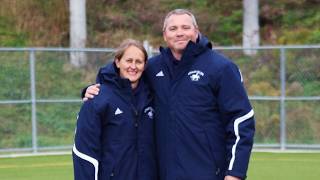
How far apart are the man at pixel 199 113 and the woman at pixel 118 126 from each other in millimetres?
102

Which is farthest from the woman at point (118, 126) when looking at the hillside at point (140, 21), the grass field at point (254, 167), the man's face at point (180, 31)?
the hillside at point (140, 21)

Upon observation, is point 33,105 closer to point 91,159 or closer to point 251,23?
point 251,23

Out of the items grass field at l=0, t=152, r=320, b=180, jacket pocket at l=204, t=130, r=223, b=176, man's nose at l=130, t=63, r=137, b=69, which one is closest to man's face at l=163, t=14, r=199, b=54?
man's nose at l=130, t=63, r=137, b=69

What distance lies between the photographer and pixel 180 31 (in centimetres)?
568

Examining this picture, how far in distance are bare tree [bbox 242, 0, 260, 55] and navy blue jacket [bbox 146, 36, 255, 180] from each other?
16.3 m

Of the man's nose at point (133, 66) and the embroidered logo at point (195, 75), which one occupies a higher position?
the man's nose at point (133, 66)

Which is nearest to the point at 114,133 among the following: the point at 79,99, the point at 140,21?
the point at 79,99

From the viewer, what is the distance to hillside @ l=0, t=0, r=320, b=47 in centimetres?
2288

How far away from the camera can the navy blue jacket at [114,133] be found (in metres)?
5.71

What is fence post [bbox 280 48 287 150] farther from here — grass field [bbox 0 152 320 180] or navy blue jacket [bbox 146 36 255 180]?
navy blue jacket [bbox 146 36 255 180]

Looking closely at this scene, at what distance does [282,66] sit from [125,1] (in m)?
10.2

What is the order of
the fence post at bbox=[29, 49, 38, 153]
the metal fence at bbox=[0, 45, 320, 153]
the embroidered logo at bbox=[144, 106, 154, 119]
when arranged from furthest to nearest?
the metal fence at bbox=[0, 45, 320, 153] < the fence post at bbox=[29, 49, 38, 153] < the embroidered logo at bbox=[144, 106, 154, 119]

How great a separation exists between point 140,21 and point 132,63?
18.4 metres

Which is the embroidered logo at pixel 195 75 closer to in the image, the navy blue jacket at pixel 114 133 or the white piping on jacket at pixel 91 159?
the navy blue jacket at pixel 114 133
